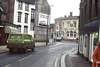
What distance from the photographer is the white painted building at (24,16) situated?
71.8 m

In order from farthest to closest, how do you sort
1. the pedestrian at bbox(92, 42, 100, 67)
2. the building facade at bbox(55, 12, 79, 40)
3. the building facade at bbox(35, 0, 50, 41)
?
1. the building facade at bbox(55, 12, 79, 40)
2. the building facade at bbox(35, 0, 50, 41)
3. the pedestrian at bbox(92, 42, 100, 67)

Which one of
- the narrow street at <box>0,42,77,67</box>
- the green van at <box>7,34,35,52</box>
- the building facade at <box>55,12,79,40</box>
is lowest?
the narrow street at <box>0,42,77,67</box>

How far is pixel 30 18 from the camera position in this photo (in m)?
77.6

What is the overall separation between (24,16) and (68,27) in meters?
43.9

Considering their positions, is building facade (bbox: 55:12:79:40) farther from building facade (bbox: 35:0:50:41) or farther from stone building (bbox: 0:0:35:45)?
stone building (bbox: 0:0:35:45)

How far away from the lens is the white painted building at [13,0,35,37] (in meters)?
71.8

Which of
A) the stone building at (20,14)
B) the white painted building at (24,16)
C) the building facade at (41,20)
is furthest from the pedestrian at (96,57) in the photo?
the building facade at (41,20)

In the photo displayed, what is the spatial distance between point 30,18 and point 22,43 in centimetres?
4314

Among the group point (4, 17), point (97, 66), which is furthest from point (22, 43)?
point (4, 17)

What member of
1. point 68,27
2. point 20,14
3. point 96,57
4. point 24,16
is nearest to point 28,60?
point 96,57

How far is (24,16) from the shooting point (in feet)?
244

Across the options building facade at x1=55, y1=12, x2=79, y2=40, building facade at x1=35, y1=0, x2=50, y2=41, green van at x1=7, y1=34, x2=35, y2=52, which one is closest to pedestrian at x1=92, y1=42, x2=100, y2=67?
green van at x1=7, y1=34, x2=35, y2=52

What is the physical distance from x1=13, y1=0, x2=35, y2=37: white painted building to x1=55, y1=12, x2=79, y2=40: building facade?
119ft

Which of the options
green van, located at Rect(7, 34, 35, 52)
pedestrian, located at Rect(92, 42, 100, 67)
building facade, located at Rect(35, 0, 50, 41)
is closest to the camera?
pedestrian, located at Rect(92, 42, 100, 67)
